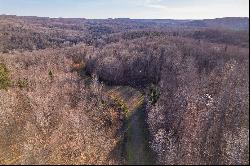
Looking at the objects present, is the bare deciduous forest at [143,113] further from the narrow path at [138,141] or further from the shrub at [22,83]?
the shrub at [22,83]

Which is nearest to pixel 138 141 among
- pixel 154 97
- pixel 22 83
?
pixel 154 97

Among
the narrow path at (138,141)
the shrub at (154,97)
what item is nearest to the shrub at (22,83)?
the narrow path at (138,141)

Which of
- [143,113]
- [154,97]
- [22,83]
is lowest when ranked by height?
[143,113]

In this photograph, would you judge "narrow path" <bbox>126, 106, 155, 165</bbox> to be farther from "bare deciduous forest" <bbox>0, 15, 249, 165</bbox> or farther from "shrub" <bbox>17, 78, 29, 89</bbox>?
"shrub" <bbox>17, 78, 29, 89</bbox>

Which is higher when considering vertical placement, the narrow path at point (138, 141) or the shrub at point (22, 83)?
the shrub at point (22, 83)

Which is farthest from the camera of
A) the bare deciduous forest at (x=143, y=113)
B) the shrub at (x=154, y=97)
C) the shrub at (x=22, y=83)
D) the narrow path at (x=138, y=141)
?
the shrub at (x=22, y=83)

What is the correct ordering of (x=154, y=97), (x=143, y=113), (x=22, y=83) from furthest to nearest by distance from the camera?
1. (x=22, y=83)
2. (x=143, y=113)
3. (x=154, y=97)

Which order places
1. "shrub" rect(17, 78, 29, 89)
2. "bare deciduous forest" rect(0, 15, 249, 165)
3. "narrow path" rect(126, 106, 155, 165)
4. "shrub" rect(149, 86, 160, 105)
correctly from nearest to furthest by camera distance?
"bare deciduous forest" rect(0, 15, 249, 165) < "narrow path" rect(126, 106, 155, 165) < "shrub" rect(149, 86, 160, 105) < "shrub" rect(17, 78, 29, 89)

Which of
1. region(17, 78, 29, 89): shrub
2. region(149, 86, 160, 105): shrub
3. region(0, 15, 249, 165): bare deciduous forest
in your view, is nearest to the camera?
region(0, 15, 249, 165): bare deciduous forest

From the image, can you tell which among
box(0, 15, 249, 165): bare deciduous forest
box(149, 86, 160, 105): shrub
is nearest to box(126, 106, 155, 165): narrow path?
box(0, 15, 249, 165): bare deciduous forest

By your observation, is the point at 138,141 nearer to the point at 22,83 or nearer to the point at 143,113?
the point at 143,113

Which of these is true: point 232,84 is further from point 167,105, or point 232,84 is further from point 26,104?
point 26,104

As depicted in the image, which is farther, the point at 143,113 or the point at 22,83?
the point at 22,83
